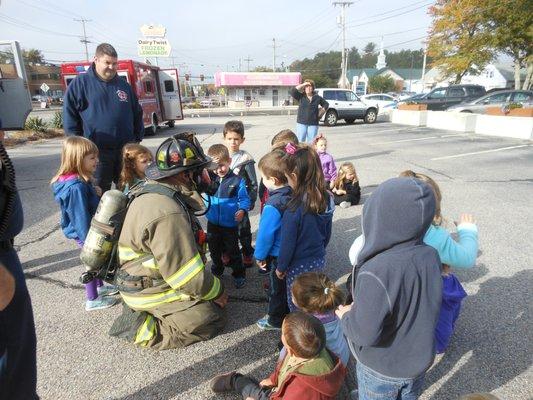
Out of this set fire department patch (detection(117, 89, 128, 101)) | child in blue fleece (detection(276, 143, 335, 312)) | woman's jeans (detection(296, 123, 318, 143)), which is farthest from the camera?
woman's jeans (detection(296, 123, 318, 143))

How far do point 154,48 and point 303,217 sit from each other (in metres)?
37.2

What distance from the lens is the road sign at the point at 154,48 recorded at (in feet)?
112

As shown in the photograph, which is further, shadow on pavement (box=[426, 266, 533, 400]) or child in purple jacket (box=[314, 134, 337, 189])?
child in purple jacket (box=[314, 134, 337, 189])

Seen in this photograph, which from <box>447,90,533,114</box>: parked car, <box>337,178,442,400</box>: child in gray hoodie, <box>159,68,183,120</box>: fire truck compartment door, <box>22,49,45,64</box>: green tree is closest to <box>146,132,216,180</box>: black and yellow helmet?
<box>337,178,442,400</box>: child in gray hoodie

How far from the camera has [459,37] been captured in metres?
22.2

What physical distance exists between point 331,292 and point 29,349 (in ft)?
5.05

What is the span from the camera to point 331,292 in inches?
84.4

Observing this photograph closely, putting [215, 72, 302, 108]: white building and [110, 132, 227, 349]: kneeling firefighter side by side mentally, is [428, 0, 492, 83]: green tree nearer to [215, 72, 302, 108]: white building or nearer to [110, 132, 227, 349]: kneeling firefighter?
[110, 132, 227, 349]: kneeling firefighter

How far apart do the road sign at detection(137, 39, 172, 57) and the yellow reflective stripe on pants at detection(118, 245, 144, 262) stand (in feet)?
119

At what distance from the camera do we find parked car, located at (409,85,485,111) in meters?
18.7

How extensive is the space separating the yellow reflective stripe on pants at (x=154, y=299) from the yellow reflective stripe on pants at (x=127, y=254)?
303 millimetres

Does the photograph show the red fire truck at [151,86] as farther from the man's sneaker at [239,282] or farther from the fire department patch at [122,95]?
the man's sneaker at [239,282]

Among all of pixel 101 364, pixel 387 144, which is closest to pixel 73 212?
pixel 101 364

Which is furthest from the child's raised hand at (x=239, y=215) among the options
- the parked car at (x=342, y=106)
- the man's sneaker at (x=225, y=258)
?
the parked car at (x=342, y=106)
